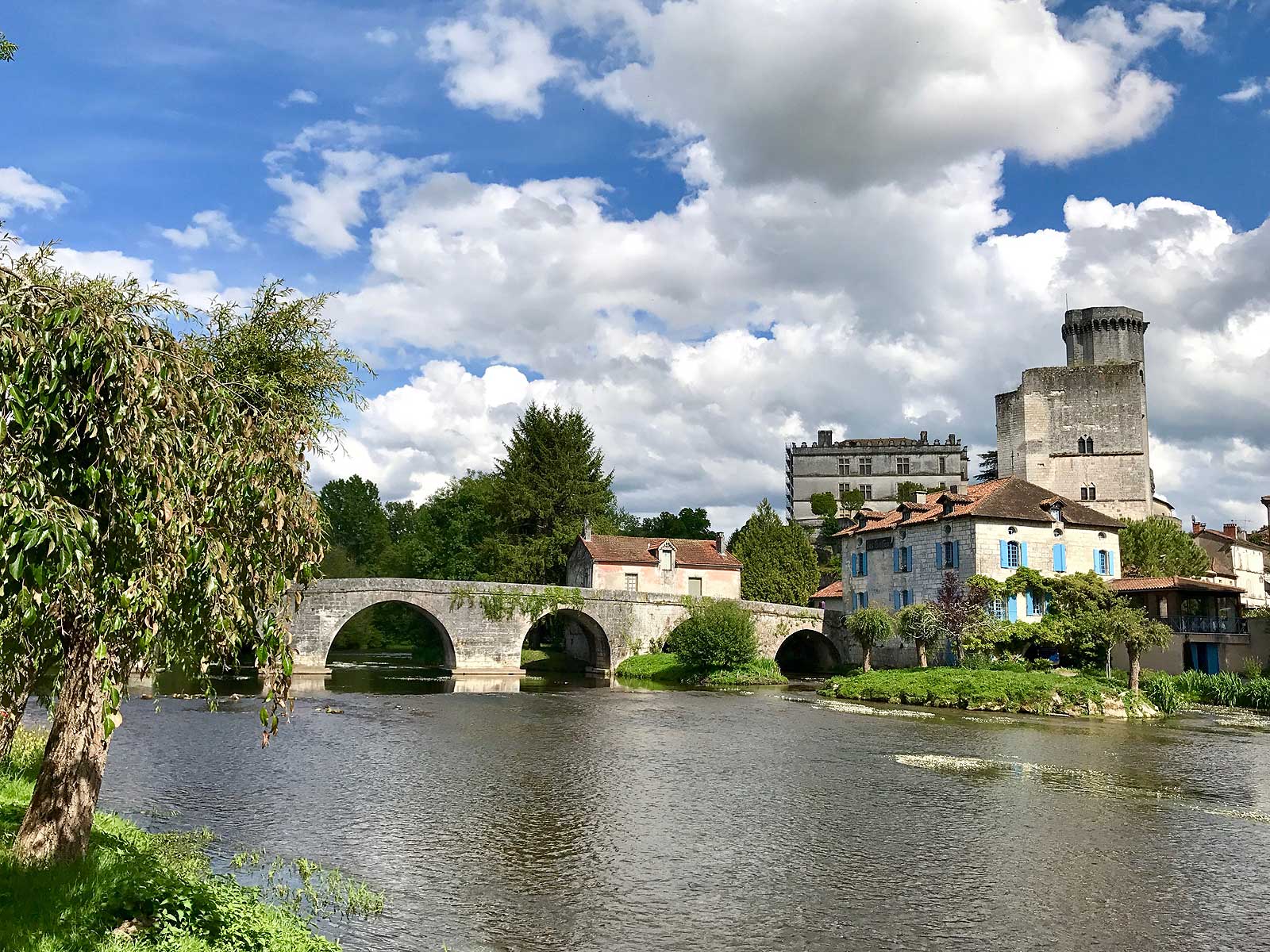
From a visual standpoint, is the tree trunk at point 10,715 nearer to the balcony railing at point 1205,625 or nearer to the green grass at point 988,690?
the green grass at point 988,690

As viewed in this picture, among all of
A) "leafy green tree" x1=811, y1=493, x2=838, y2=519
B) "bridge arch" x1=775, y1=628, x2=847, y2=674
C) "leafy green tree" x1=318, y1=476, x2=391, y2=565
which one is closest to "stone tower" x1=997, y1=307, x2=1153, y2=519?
"bridge arch" x1=775, y1=628, x2=847, y2=674

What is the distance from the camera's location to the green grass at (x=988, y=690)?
106 feet

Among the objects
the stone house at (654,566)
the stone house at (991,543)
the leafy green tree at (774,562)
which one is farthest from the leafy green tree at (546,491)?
the stone house at (991,543)

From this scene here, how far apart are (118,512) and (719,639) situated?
126ft

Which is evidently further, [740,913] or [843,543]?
[843,543]

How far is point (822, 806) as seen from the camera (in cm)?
1634

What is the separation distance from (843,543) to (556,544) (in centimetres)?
1706

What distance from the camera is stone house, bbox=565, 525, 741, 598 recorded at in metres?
53.6

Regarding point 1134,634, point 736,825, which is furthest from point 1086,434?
point 736,825

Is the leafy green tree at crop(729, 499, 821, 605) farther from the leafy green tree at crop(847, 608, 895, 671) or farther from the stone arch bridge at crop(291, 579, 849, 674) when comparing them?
the leafy green tree at crop(847, 608, 895, 671)

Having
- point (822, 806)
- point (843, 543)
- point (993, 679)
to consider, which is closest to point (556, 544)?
point (843, 543)

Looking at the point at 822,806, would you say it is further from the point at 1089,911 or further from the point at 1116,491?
the point at 1116,491

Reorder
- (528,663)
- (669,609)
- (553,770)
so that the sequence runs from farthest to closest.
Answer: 1. (528,663)
2. (669,609)
3. (553,770)

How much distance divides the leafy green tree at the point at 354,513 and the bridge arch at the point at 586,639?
35.8 metres
